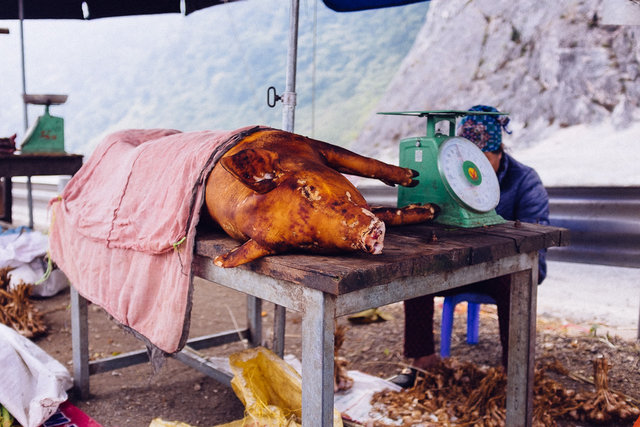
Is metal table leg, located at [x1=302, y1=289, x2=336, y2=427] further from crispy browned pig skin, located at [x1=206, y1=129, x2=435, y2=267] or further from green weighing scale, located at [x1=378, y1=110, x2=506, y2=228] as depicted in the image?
green weighing scale, located at [x1=378, y1=110, x2=506, y2=228]

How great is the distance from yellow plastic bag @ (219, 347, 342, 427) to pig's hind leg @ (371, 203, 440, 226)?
2.23ft

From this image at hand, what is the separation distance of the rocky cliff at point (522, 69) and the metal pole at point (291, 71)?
6420 mm

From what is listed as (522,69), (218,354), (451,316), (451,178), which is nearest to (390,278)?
(451,178)

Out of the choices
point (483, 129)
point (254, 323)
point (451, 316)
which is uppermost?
point (483, 129)

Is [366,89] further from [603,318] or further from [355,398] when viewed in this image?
[355,398]

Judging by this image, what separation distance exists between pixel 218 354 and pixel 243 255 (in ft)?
6.93

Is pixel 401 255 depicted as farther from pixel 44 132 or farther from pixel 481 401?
pixel 44 132

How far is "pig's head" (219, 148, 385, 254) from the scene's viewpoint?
1.35 meters

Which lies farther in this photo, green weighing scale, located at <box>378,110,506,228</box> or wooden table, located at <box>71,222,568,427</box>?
green weighing scale, located at <box>378,110,506,228</box>

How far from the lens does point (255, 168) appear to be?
4.64ft

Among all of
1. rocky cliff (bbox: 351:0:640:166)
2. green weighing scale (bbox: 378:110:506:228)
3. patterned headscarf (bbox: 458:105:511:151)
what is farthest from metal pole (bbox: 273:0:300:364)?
rocky cliff (bbox: 351:0:640:166)

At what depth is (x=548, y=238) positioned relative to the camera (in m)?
1.82

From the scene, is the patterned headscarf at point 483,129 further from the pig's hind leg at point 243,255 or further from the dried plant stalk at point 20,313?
the dried plant stalk at point 20,313

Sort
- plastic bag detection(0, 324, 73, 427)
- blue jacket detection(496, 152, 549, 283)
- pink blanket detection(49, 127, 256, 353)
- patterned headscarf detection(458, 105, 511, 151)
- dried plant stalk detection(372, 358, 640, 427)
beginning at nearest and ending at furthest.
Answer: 1. pink blanket detection(49, 127, 256, 353)
2. plastic bag detection(0, 324, 73, 427)
3. dried plant stalk detection(372, 358, 640, 427)
4. patterned headscarf detection(458, 105, 511, 151)
5. blue jacket detection(496, 152, 549, 283)
